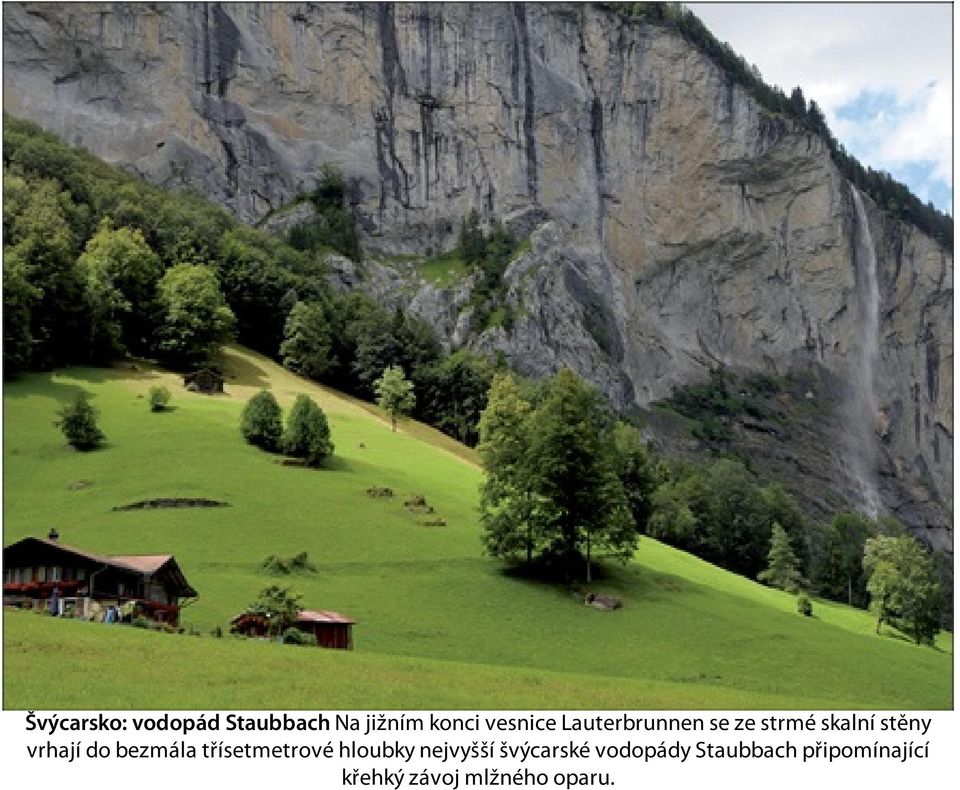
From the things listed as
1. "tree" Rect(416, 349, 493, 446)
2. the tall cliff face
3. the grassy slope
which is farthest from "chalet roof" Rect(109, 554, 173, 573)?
the tall cliff face

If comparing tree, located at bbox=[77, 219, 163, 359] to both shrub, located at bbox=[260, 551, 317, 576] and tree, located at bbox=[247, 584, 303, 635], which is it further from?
tree, located at bbox=[247, 584, 303, 635]

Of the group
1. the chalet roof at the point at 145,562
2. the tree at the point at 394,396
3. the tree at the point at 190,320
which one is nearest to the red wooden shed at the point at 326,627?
the chalet roof at the point at 145,562

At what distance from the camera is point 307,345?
356 ft

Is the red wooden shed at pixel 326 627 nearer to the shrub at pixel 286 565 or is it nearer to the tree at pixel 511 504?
the shrub at pixel 286 565

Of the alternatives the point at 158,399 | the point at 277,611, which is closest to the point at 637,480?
the point at 158,399

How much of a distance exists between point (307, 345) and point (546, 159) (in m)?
77.1

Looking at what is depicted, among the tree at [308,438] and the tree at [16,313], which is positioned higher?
the tree at [16,313]

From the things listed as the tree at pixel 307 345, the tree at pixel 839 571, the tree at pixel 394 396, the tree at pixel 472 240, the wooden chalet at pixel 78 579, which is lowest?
the tree at pixel 839 571

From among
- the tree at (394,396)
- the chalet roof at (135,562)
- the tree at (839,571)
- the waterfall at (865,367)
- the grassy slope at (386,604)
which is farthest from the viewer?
the waterfall at (865,367)

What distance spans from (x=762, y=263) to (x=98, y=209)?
11353 cm

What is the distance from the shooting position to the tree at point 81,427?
68.7 meters

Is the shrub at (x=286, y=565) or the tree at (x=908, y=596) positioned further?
the tree at (x=908, y=596)

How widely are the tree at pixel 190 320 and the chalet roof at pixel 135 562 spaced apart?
2144 inches

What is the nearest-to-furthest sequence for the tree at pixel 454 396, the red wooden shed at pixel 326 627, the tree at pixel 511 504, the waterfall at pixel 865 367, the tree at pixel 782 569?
1. the red wooden shed at pixel 326 627
2. the tree at pixel 511 504
3. the tree at pixel 782 569
4. the tree at pixel 454 396
5. the waterfall at pixel 865 367
